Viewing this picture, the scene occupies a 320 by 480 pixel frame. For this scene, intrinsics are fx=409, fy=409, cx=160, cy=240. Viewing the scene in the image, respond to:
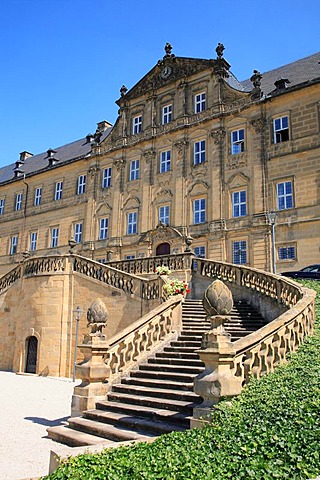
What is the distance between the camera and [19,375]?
19.2m

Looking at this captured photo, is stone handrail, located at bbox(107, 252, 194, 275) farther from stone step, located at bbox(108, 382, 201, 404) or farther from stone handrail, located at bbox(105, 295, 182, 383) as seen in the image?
stone step, located at bbox(108, 382, 201, 404)

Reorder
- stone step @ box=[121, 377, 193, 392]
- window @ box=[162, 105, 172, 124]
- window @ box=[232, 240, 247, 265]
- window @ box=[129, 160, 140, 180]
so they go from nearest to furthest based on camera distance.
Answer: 1. stone step @ box=[121, 377, 193, 392]
2. window @ box=[232, 240, 247, 265]
3. window @ box=[162, 105, 172, 124]
4. window @ box=[129, 160, 140, 180]

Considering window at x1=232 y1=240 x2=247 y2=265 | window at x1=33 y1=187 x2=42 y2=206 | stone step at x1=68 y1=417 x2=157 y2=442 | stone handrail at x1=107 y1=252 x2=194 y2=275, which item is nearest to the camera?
stone step at x1=68 y1=417 x2=157 y2=442

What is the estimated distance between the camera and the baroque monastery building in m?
24.0

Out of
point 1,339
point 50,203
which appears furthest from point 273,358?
point 50,203

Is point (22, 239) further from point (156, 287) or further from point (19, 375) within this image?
point (156, 287)

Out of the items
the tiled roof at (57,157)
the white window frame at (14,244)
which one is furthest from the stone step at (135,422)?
the white window frame at (14,244)

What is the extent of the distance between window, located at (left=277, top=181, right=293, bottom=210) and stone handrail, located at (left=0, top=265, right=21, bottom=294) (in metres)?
15.4

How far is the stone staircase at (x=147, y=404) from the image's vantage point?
7164mm

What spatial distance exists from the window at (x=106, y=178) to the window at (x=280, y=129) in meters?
13.8

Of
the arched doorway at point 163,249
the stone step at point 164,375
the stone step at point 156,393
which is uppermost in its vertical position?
the arched doorway at point 163,249

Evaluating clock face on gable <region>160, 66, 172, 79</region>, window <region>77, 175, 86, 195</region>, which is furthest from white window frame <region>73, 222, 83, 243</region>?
clock face on gable <region>160, 66, 172, 79</region>

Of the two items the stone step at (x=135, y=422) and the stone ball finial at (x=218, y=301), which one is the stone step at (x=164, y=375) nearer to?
the stone step at (x=135, y=422)

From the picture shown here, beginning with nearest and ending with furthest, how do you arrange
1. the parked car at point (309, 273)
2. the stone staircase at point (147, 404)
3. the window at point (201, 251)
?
1. the stone staircase at point (147, 404)
2. the parked car at point (309, 273)
3. the window at point (201, 251)
